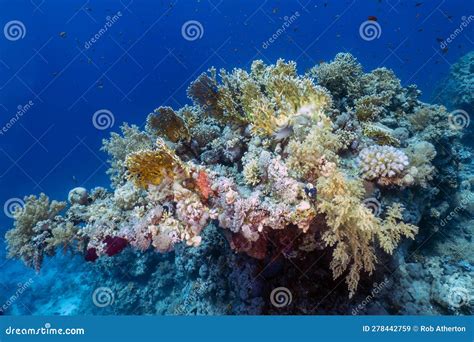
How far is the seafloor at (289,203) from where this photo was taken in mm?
3961

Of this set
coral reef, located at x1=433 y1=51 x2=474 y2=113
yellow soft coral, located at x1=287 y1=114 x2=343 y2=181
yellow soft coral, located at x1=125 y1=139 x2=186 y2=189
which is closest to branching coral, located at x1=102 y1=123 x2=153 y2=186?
yellow soft coral, located at x1=125 y1=139 x2=186 y2=189

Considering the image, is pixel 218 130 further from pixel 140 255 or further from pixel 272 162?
pixel 140 255

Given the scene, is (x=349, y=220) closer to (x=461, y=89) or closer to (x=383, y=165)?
(x=383, y=165)

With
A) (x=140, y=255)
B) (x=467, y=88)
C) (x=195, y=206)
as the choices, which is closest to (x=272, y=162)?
(x=195, y=206)

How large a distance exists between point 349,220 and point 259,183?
122cm

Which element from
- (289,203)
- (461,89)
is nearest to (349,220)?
(289,203)

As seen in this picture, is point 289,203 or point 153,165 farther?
point 153,165

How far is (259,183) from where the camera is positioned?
4.35 m

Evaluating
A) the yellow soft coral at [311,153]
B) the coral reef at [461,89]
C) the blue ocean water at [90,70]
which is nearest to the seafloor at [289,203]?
the yellow soft coral at [311,153]

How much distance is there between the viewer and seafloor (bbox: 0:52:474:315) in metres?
3.96

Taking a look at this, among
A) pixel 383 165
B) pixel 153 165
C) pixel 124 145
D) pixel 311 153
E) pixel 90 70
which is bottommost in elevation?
pixel 90 70

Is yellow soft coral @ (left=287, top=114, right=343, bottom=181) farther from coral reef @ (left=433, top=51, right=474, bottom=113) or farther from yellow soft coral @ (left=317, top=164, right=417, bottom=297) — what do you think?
coral reef @ (left=433, top=51, right=474, bottom=113)

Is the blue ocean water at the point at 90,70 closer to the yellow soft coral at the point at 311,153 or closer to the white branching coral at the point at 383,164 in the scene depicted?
the yellow soft coral at the point at 311,153

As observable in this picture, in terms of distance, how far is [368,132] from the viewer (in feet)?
17.1
